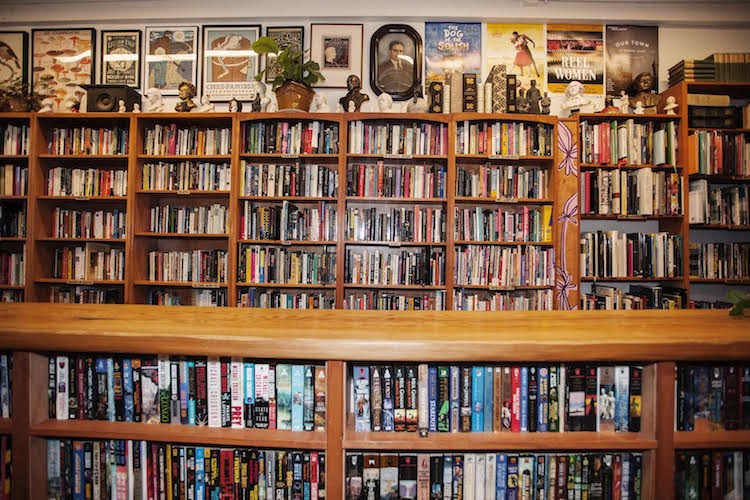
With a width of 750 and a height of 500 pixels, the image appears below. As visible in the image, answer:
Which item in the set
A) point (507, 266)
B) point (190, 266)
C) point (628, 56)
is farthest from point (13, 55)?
point (628, 56)

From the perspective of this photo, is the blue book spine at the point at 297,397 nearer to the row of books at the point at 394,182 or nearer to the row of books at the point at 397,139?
the row of books at the point at 394,182

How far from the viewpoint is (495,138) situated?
2.93 meters

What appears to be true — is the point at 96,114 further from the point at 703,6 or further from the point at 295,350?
the point at 703,6

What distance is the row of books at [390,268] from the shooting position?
293 centimetres

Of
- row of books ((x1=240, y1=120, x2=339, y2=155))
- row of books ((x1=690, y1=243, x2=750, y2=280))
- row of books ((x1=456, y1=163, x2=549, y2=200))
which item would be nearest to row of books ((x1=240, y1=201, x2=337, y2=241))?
row of books ((x1=240, y1=120, x2=339, y2=155))

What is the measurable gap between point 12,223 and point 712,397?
4.28m

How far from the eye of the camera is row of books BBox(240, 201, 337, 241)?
2943mm

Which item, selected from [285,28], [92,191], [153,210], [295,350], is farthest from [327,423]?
[285,28]

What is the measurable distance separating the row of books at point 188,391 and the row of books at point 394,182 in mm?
2072

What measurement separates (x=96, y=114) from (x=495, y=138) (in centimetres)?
301

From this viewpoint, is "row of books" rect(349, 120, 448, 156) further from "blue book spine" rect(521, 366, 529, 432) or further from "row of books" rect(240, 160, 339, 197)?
"blue book spine" rect(521, 366, 529, 432)

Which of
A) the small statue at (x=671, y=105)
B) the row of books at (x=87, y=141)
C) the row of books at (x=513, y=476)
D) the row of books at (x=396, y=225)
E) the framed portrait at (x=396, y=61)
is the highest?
the framed portrait at (x=396, y=61)

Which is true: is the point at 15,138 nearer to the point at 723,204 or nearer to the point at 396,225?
the point at 396,225

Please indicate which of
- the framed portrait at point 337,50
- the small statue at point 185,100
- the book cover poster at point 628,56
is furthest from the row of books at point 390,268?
the book cover poster at point 628,56
